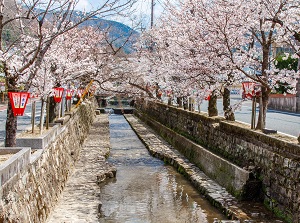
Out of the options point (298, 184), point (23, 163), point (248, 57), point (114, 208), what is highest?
point (248, 57)

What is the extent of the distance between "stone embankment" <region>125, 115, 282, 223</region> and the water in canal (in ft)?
0.79

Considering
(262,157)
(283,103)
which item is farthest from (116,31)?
(283,103)

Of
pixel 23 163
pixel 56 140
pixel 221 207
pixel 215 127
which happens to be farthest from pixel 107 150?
pixel 23 163

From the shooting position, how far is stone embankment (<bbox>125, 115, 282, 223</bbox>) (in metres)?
9.95

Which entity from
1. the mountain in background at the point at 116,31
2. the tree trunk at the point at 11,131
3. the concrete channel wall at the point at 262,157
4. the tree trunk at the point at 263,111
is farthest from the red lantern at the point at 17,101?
the tree trunk at the point at 263,111

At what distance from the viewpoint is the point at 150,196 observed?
42.7ft

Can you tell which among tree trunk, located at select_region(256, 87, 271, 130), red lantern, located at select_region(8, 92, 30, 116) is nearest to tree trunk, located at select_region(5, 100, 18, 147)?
red lantern, located at select_region(8, 92, 30, 116)

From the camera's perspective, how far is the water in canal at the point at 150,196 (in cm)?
1095

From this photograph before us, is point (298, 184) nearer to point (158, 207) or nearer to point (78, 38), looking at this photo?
point (158, 207)

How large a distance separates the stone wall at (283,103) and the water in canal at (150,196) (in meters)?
20.3

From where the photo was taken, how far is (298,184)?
9047 millimetres

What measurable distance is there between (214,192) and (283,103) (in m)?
27.3

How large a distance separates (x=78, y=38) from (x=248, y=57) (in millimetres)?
11679

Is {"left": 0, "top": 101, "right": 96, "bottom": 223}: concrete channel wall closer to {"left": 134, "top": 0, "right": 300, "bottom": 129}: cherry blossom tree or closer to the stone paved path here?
the stone paved path
